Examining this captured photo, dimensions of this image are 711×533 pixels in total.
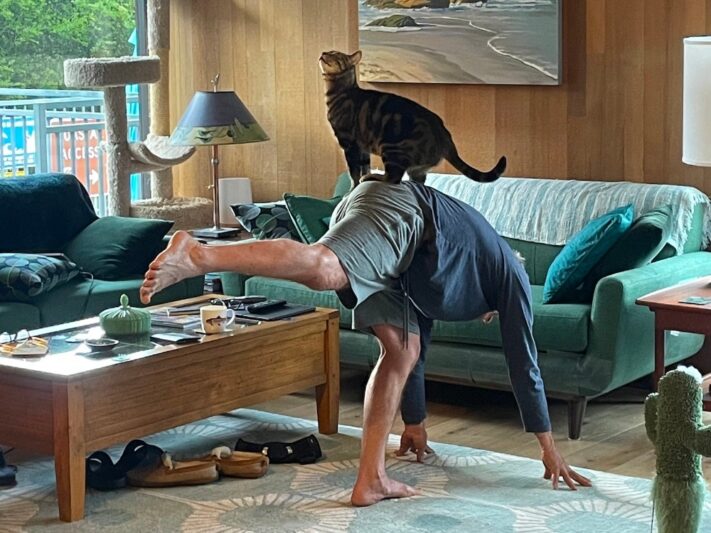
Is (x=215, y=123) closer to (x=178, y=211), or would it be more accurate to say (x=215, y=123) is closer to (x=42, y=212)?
(x=178, y=211)

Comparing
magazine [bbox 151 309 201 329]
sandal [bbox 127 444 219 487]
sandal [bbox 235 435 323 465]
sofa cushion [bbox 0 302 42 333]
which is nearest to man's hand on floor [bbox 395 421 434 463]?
sandal [bbox 235 435 323 465]

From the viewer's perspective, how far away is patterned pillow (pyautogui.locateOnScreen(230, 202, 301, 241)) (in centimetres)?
583

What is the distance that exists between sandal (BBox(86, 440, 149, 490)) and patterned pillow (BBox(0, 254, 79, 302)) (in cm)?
105

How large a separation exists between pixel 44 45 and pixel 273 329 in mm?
3166

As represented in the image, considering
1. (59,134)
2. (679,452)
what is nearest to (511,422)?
(679,452)

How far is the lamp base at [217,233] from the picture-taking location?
6.16m

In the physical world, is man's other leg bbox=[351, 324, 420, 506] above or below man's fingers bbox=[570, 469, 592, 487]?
above

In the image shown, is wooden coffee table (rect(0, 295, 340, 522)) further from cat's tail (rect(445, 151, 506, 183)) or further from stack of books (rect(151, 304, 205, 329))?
cat's tail (rect(445, 151, 506, 183))

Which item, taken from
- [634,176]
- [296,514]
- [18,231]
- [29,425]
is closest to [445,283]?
[296,514]

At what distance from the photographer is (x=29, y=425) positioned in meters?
4.02

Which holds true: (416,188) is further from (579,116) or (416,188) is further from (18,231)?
(18,231)

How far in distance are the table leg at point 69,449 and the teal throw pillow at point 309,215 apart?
1910 millimetres

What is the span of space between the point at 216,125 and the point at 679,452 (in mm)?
4122

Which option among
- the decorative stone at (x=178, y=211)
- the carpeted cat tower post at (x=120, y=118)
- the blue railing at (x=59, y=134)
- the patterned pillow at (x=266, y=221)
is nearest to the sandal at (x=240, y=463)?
the patterned pillow at (x=266, y=221)
